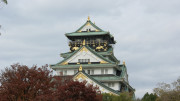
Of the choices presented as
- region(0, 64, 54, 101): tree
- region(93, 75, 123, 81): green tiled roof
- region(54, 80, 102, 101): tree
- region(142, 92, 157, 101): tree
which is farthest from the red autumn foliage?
region(93, 75, 123, 81): green tiled roof

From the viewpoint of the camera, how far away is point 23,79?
46.4 metres

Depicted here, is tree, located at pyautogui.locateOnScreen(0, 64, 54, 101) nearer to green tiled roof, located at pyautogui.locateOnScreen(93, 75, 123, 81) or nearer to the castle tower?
the castle tower

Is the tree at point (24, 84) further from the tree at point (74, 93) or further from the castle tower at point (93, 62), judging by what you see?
the castle tower at point (93, 62)

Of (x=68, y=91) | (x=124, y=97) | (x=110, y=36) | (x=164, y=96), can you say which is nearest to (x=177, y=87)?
(x=164, y=96)

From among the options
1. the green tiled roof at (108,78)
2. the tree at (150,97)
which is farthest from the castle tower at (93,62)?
the tree at (150,97)

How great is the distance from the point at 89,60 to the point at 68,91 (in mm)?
31581

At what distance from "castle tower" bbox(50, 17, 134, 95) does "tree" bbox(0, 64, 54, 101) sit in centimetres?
1748

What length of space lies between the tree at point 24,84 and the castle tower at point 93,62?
17.5 m

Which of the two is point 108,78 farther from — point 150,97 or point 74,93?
point 74,93

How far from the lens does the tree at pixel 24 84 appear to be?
147 feet

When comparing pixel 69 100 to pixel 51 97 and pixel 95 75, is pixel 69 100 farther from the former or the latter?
pixel 95 75

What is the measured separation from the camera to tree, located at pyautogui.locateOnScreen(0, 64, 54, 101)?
4494 centimetres

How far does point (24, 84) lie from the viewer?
44.8m

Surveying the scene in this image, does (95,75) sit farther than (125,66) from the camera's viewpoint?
No
